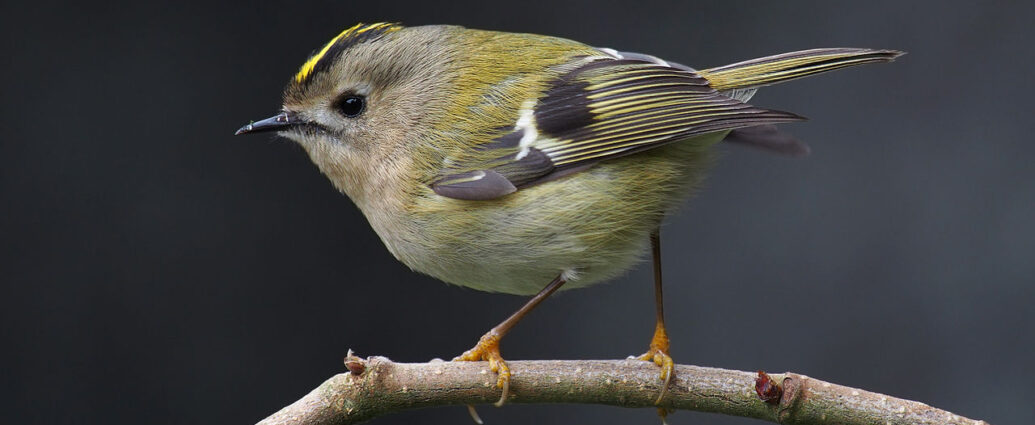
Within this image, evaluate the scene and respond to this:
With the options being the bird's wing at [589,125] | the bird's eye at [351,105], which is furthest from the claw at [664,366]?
the bird's eye at [351,105]

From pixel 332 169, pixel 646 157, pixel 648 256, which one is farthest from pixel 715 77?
pixel 332 169

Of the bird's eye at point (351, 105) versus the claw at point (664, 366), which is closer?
the claw at point (664, 366)

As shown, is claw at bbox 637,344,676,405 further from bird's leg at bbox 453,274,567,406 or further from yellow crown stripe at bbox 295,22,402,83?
yellow crown stripe at bbox 295,22,402,83

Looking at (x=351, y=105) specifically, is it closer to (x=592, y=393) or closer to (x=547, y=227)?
(x=547, y=227)

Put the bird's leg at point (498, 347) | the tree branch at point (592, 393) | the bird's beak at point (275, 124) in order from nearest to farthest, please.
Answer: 1. the tree branch at point (592, 393)
2. the bird's leg at point (498, 347)
3. the bird's beak at point (275, 124)

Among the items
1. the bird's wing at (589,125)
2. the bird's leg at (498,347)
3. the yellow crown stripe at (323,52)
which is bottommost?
the bird's leg at (498,347)

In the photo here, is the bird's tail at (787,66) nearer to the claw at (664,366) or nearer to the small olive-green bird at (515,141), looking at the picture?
the small olive-green bird at (515,141)
